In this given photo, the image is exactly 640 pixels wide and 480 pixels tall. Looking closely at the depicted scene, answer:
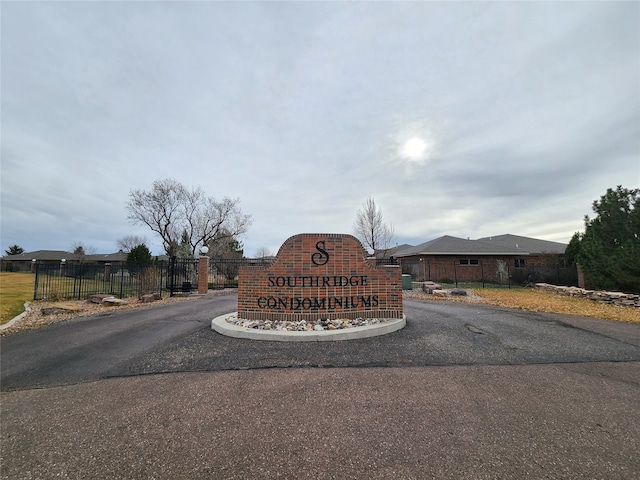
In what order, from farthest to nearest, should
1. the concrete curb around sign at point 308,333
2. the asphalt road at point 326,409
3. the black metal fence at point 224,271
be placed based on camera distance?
the black metal fence at point 224,271
the concrete curb around sign at point 308,333
the asphalt road at point 326,409

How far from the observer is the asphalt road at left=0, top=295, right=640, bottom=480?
2.42 m

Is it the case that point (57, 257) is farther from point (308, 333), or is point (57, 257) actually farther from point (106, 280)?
point (308, 333)

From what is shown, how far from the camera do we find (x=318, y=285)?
280 inches

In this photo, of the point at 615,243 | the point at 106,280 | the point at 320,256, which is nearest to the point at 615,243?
the point at 615,243

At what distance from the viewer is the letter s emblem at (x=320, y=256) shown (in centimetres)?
720

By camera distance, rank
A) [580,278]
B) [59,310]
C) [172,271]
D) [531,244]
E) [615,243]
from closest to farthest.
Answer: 1. [59,310]
2. [615,243]
3. [172,271]
4. [580,278]
5. [531,244]

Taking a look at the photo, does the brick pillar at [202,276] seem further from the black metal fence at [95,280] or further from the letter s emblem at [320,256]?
the letter s emblem at [320,256]

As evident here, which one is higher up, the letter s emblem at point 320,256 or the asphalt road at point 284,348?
the letter s emblem at point 320,256

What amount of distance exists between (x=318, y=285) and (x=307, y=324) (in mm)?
1002

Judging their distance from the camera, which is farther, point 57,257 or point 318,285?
point 57,257

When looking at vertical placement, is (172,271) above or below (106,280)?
above

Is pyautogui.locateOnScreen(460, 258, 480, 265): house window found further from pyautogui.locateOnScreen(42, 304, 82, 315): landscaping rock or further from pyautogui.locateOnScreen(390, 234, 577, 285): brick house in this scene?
pyautogui.locateOnScreen(42, 304, 82, 315): landscaping rock

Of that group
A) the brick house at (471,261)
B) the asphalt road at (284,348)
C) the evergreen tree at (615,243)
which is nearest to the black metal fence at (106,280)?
the asphalt road at (284,348)

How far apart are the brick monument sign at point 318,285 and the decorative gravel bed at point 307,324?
153 millimetres
